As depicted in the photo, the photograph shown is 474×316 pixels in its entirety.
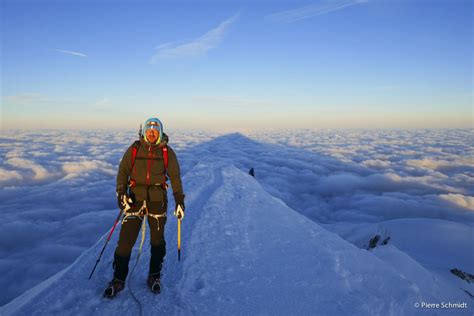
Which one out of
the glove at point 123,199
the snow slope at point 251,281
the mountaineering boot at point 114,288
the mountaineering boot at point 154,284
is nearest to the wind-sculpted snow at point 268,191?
the snow slope at point 251,281

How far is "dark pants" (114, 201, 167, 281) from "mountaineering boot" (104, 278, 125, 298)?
0.06m

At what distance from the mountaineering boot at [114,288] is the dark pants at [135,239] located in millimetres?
61

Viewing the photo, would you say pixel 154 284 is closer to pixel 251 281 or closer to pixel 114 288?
pixel 114 288

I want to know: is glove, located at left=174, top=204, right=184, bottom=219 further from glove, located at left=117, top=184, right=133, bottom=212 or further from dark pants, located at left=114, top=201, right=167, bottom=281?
glove, located at left=117, top=184, right=133, bottom=212

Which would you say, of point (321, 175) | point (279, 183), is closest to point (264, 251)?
point (279, 183)

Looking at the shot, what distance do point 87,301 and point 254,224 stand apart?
4.33 metres

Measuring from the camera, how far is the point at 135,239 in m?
3.60

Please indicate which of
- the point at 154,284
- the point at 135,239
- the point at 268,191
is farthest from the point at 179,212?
the point at 268,191

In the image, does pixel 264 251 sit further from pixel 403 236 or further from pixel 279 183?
pixel 279 183

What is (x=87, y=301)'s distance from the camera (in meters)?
3.54

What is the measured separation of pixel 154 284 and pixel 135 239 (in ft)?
2.45

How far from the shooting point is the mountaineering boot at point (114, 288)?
11.6 feet

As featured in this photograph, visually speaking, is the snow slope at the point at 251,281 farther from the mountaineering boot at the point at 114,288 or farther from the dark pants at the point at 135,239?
the dark pants at the point at 135,239

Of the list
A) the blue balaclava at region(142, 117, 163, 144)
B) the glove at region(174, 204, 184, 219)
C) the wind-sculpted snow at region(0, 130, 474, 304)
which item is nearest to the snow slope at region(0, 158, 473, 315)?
the glove at region(174, 204, 184, 219)
